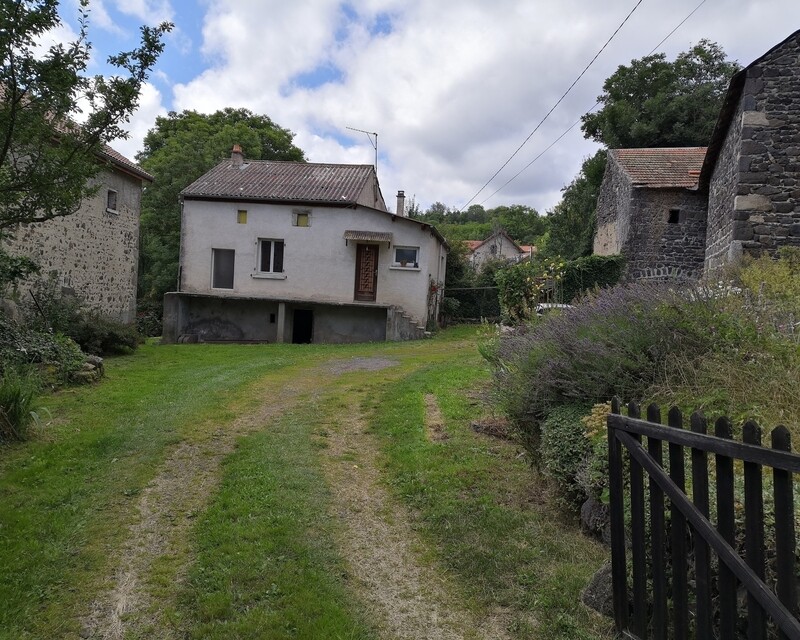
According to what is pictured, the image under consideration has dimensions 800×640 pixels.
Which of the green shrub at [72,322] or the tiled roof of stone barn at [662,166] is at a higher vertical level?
the tiled roof of stone barn at [662,166]

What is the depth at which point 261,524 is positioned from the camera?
4043 mm

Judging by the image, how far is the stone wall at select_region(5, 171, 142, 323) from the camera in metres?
13.0

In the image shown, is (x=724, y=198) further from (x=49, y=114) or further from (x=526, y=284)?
(x=49, y=114)

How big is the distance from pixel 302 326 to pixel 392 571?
713 inches

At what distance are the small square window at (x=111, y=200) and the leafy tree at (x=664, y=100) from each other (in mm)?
22404

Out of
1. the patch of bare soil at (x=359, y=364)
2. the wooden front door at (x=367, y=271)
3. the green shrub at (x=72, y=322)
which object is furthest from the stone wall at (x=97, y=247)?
the wooden front door at (x=367, y=271)

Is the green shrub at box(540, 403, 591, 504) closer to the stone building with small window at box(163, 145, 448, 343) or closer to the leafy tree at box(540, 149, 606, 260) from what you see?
the stone building with small window at box(163, 145, 448, 343)

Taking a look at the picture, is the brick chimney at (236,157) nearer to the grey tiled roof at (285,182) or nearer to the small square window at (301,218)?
the grey tiled roof at (285,182)

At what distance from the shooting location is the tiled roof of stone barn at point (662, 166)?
55.9 feet

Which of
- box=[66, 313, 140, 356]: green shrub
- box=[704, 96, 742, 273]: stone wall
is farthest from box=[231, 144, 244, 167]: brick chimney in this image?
box=[704, 96, 742, 273]: stone wall

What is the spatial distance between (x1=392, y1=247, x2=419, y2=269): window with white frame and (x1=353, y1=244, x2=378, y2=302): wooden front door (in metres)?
0.76

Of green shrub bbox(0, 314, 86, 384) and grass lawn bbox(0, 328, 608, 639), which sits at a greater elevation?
green shrub bbox(0, 314, 86, 384)

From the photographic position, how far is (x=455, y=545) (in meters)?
3.81

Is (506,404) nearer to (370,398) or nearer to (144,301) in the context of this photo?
(370,398)
